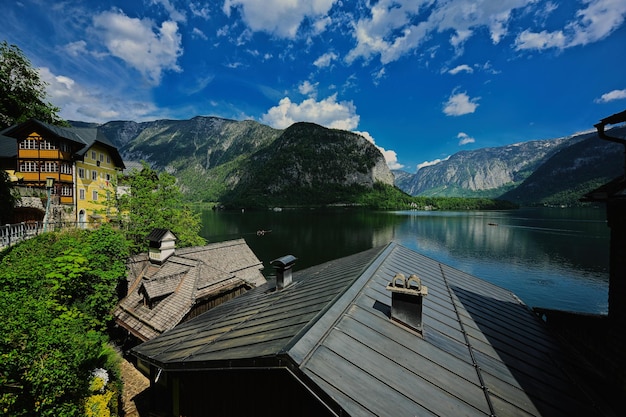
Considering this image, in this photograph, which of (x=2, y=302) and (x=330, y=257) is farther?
(x=330, y=257)

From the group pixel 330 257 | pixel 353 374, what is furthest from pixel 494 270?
pixel 353 374

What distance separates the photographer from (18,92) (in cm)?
3581

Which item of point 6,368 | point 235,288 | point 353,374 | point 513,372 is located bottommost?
point 235,288

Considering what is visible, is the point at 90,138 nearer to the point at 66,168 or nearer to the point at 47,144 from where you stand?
the point at 47,144

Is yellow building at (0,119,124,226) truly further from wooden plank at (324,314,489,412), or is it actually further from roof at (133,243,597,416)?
wooden plank at (324,314,489,412)

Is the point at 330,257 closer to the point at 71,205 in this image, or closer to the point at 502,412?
the point at 71,205

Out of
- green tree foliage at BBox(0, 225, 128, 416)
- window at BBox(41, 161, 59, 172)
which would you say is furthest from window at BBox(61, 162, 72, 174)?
green tree foliage at BBox(0, 225, 128, 416)

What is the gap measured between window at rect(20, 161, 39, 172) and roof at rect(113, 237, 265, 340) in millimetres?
23669

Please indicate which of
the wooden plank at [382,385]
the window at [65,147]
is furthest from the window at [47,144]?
the wooden plank at [382,385]

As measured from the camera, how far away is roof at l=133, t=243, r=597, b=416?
3732mm

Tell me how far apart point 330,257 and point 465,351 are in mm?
43554

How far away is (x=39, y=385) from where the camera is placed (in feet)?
22.1

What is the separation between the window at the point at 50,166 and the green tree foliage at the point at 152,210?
32.3 ft

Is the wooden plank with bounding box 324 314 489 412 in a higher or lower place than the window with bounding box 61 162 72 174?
lower
